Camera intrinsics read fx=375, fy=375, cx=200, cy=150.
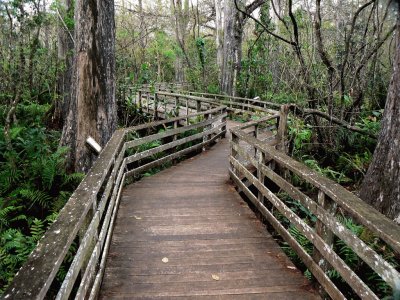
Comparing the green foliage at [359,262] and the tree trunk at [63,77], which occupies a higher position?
the tree trunk at [63,77]

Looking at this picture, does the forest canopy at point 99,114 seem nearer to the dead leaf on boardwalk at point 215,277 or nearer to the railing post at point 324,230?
the railing post at point 324,230

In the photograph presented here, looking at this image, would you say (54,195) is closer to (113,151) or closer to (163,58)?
(113,151)

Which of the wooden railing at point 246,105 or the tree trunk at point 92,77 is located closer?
the tree trunk at point 92,77

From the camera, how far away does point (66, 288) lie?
7.09 ft

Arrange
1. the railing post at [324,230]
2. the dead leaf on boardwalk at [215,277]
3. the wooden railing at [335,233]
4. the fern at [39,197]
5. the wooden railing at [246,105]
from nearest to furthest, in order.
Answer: the wooden railing at [335,233]
the railing post at [324,230]
the dead leaf on boardwalk at [215,277]
the fern at [39,197]
the wooden railing at [246,105]

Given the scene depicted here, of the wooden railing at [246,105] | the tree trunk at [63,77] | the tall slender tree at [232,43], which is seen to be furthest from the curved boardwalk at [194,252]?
the tall slender tree at [232,43]

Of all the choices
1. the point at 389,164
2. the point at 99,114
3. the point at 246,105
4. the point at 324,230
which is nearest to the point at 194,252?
the point at 324,230

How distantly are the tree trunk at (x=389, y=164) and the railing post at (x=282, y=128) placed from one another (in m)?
3.15

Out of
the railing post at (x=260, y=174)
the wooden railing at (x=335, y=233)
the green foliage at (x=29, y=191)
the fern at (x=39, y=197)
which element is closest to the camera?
the wooden railing at (x=335, y=233)

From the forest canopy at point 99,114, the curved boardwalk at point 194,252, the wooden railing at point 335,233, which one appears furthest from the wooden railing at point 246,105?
the wooden railing at point 335,233

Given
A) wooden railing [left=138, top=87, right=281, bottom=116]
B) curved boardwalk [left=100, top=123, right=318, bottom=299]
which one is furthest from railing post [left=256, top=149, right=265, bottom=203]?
wooden railing [left=138, top=87, right=281, bottom=116]

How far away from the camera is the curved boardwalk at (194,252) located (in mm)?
3627

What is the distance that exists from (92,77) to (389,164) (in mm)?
5594

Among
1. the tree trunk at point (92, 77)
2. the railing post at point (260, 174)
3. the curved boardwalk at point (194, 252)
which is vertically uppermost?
the tree trunk at point (92, 77)
